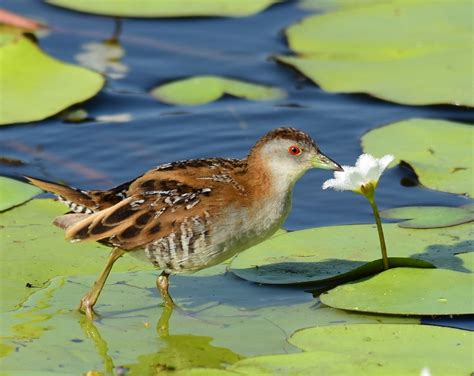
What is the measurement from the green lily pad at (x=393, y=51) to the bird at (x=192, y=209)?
3289mm

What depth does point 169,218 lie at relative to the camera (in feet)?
24.6

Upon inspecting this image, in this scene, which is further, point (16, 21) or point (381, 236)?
point (16, 21)

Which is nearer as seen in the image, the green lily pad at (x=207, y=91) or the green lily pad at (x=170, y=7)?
the green lily pad at (x=207, y=91)

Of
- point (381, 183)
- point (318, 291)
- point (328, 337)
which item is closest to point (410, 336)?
point (328, 337)

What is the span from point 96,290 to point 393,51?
17.3ft

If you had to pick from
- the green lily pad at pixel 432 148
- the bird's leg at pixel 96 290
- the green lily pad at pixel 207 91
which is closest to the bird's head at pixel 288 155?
the bird's leg at pixel 96 290

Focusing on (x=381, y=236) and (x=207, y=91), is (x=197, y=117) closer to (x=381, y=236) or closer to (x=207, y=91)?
(x=207, y=91)

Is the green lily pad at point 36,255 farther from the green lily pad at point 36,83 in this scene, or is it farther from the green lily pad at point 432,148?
the green lily pad at point 432,148

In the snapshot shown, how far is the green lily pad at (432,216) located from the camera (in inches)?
336

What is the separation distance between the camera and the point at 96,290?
7559 mm

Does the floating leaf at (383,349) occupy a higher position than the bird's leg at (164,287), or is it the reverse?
the floating leaf at (383,349)

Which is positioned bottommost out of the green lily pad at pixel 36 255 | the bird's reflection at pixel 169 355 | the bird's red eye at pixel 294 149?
the bird's reflection at pixel 169 355

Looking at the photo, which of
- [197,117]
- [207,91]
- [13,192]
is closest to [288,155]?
[13,192]

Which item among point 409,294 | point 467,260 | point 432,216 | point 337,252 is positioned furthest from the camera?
point 432,216
